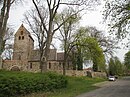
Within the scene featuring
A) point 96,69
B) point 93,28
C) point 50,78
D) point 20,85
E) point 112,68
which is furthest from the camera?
point 112,68

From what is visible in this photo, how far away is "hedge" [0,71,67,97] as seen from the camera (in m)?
15.2

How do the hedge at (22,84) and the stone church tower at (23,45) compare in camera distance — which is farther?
the stone church tower at (23,45)

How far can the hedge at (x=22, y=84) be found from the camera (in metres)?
15.2

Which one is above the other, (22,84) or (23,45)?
(23,45)

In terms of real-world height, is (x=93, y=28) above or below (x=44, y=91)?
above

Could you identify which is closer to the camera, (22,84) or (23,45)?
(22,84)

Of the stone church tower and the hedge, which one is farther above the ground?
the stone church tower

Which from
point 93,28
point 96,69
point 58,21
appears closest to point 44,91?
point 58,21

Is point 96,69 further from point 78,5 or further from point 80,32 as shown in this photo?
point 78,5

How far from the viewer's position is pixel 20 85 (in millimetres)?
16547

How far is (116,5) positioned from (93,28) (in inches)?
1704

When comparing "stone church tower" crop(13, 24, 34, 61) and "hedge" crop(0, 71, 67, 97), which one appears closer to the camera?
"hedge" crop(0, 71, 67, 97)

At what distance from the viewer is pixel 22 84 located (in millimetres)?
16875

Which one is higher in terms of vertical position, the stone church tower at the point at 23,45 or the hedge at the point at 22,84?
the stone church tower at the point at 23,45
